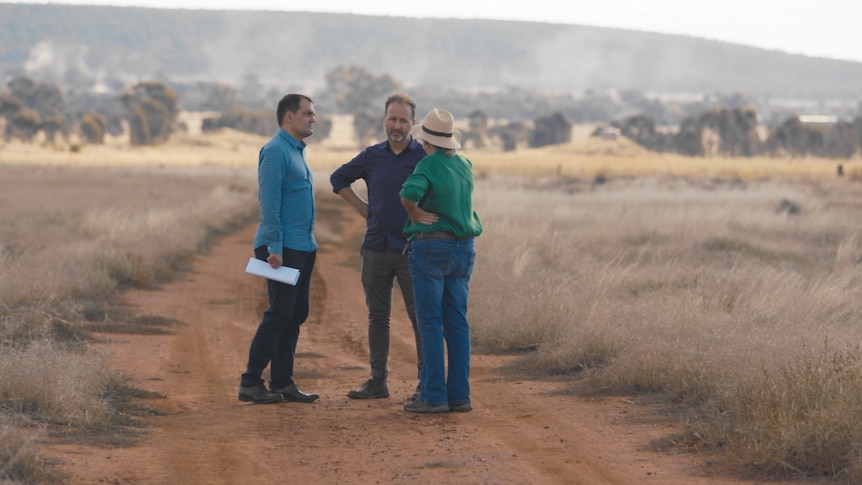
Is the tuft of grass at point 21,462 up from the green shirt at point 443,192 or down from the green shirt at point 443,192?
down

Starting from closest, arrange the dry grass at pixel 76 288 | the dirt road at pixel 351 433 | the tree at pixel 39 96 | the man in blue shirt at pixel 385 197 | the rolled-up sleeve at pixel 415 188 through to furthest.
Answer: the dirt road at pixel 351 433, the dry grass at pixel 76 288, the rolled-up sleeve at pixel 415 188, the man in blue shirt at pixel 385 197, the tree at pixel 39 96

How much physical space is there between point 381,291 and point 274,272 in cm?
80

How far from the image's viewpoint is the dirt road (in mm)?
Result: 6109

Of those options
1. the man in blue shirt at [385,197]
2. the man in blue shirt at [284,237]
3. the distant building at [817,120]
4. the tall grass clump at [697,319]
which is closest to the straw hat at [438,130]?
the man in blue shirt at [385,197]

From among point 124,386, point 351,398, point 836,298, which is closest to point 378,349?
point 351,398

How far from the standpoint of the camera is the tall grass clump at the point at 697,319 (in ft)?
21.1

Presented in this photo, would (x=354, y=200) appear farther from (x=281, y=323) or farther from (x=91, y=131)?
(x=91, y=131)

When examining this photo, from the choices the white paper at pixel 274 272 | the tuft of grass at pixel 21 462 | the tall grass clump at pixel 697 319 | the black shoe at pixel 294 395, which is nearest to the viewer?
the tuft of grass at pixel 21 462

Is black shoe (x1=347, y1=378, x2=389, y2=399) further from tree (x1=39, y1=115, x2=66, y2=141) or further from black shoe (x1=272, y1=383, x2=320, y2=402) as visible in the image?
tree (x1=39, y1=115, x2=66, y2=141)

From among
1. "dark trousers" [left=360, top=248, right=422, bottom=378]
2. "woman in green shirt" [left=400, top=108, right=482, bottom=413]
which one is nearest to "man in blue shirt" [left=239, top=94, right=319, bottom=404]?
"dark trousers" [left=360, top=248, right=422, bottom=378]

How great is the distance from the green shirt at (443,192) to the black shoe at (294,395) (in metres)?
1.42

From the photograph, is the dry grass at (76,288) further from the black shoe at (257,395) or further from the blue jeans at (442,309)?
the blue jeans at (442,309)

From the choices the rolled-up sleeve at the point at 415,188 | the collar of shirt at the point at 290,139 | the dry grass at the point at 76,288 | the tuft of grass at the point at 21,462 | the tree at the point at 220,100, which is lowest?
the dry grass at the point at 76,288

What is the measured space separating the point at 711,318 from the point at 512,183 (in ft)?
109
